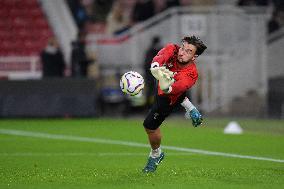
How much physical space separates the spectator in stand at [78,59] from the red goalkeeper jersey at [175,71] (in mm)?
17114

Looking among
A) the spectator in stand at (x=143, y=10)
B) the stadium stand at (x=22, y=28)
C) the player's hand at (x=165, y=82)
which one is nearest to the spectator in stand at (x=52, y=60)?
the stadium stand at (x=22, y=28)

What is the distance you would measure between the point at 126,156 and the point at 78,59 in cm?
1410

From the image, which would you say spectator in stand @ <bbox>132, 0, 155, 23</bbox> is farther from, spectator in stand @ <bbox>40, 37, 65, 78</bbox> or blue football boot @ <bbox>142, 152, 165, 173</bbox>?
blue football boot @ <bbox>142, 152, 165, 173</bbox>

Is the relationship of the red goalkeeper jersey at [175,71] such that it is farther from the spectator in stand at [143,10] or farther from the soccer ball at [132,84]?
the spectator in stand at [143,10]

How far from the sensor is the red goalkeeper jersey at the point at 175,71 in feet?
37.0

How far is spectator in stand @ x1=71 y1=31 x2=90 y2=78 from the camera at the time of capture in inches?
1129

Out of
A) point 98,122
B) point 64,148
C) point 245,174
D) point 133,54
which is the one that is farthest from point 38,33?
point 245,174

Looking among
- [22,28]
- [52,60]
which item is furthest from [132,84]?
[22,28]

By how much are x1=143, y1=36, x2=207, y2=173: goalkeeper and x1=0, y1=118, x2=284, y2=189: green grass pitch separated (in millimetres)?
571

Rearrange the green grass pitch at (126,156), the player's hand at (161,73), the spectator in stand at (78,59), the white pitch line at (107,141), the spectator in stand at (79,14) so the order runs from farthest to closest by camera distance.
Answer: the spectator in stand at (79,14)
the spectator in stand at (78,59)
the white pitch line at (107,141)
the player's hand at (161,73)
the green grass pitch at (126,156)

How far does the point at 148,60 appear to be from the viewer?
28016mm

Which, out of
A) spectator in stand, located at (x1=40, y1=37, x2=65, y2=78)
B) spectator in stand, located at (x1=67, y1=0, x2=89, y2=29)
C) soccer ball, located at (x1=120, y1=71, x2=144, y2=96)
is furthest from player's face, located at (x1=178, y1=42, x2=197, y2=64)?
spectator in stand, located at (x1=67, y1=0, x2=89, y2=29)

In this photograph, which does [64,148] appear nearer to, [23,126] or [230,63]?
[23,126]

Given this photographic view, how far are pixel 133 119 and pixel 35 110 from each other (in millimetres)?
3488
